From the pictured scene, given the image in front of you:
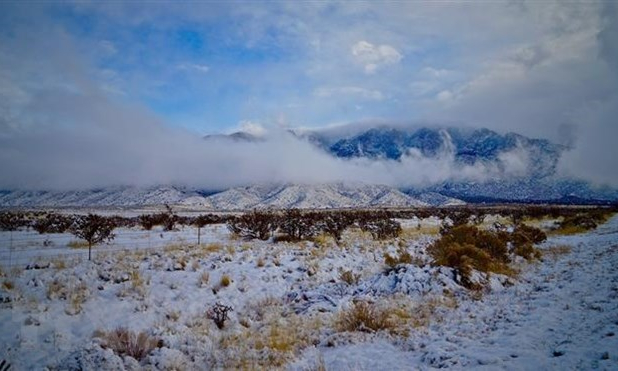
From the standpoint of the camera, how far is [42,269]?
1577 cm

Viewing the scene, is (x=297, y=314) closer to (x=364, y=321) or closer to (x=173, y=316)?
(x=364, y=321)

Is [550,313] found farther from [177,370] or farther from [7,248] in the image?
[7,248]

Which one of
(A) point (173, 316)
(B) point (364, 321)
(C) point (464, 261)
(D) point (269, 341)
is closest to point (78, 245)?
(A) point (173, 316)

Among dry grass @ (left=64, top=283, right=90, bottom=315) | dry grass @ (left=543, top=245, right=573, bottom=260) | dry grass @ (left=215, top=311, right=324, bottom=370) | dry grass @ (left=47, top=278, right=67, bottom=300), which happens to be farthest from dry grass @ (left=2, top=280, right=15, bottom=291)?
dry grass @ (left=543, top=245, right=573, bottom=260)

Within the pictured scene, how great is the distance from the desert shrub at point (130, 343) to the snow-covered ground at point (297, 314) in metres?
0.24

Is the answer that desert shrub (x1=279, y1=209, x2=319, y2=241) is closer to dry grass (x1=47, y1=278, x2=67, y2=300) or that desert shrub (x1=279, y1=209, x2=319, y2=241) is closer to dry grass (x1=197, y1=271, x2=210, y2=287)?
dry grass (x1=197, y1=271, x2=210, y2=287)

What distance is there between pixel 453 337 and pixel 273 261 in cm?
1050

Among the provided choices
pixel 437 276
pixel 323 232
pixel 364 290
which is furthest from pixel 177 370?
pixel 323 232

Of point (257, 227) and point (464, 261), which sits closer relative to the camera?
point (464, 261)

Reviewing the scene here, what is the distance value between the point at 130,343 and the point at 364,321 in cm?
528

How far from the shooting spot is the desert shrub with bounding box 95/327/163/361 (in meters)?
8.85

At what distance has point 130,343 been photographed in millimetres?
9016

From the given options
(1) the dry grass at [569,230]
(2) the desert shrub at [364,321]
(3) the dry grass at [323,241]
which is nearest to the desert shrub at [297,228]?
(3) the dry grass at [323,241]

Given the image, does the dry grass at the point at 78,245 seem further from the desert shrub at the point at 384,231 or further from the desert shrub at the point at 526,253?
the desert shrub at the point at 526,253
